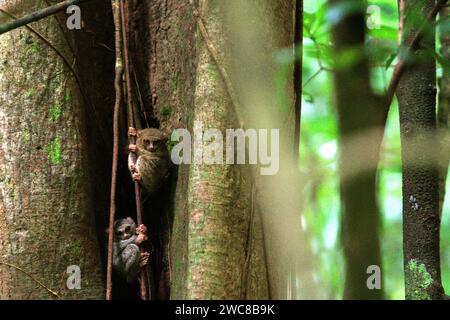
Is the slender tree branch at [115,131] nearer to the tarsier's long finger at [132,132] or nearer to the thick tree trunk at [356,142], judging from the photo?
the tarsier's long finger at [132,132]

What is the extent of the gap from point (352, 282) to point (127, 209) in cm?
345

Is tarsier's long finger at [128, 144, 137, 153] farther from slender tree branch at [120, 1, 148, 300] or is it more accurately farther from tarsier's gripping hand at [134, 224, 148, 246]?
tarsier's gripping hand at [134, 224, 148, 246]

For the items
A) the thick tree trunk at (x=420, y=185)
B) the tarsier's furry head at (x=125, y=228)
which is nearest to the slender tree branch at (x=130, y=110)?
the tarsier's furry head at (x=125, y=228)

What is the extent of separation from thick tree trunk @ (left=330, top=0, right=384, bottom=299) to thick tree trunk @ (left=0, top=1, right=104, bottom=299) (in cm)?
275

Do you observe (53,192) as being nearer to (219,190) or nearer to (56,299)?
(56,299)

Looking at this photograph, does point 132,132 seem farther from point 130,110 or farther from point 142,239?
point 142,239

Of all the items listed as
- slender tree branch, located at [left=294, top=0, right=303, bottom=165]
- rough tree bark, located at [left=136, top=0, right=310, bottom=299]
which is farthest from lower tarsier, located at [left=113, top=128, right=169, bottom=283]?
slender tree branch, located at [left=294, top=0, right=303, bottom=165]

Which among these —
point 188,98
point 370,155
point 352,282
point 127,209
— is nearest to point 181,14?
point 188,98

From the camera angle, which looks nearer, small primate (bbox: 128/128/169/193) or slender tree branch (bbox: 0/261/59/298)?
slender tree branch (bbox: 0/261/59/298)

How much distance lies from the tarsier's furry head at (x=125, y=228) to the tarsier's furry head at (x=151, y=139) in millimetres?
545

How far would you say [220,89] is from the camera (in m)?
3.95

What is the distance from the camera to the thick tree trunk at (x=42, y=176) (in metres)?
4.18

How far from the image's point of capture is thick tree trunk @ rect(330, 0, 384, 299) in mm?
1587
